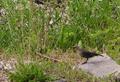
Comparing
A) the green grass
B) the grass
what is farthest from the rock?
the green grass

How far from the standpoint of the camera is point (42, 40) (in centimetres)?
552

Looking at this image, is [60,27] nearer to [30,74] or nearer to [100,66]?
[100,66]

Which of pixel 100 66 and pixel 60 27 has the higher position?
pixel 60 27

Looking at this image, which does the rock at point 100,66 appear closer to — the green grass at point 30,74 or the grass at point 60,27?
the grass at point 60,27

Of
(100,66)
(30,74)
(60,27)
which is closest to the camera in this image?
(30,74)

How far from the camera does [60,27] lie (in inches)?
236

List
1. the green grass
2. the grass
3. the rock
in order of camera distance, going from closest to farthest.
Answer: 1. the green grass
2. the rock
3. the grass

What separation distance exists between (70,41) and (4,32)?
3.06 feet

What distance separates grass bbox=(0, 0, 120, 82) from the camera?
5469 millimetres

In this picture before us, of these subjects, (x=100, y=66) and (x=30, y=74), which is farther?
(x=100, y=66)

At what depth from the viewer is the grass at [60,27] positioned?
5469mm

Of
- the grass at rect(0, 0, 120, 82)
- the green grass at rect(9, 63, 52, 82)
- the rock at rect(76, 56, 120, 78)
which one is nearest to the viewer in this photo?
the green grass at rect(9, 63, 52, 82)

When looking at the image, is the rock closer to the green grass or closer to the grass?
the grass

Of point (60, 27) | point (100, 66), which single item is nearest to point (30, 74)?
point (100, 66)
